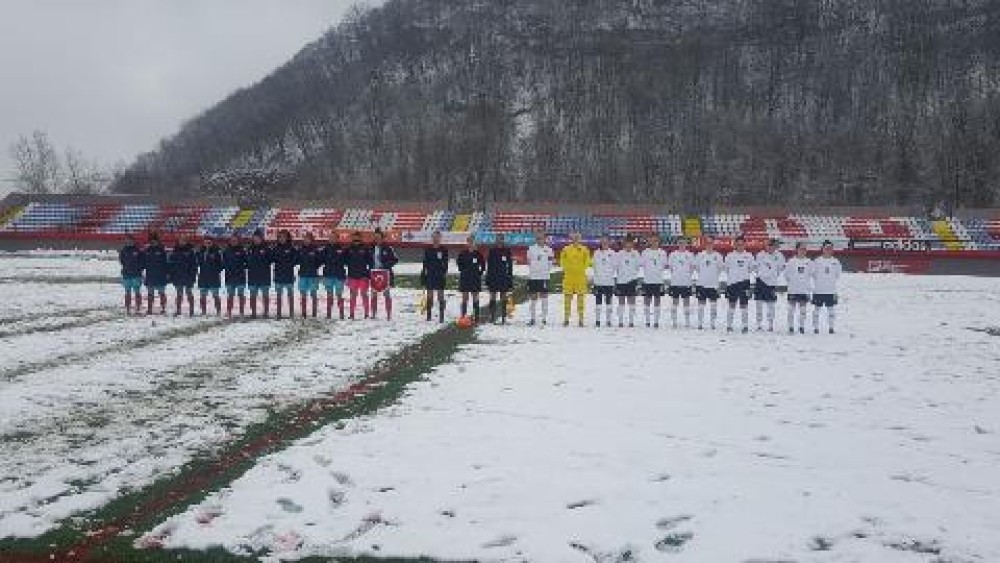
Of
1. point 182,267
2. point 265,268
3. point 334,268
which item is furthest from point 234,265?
point 334,268

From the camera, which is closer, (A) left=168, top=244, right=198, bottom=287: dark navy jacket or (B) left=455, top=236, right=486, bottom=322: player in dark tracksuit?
(B) left=455, top=236, right=486, bottom=322: player in dark tracksuit

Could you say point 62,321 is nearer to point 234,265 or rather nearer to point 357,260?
point 234,265

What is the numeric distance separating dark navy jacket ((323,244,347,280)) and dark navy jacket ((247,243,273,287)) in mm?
1358

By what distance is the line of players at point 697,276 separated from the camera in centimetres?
1791

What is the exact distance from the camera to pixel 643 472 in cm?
716

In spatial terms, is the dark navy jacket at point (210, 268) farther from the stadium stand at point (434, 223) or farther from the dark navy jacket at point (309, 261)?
the stadium stand at point (434, 223)

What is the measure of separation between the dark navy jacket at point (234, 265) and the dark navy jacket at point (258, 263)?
0.63ft

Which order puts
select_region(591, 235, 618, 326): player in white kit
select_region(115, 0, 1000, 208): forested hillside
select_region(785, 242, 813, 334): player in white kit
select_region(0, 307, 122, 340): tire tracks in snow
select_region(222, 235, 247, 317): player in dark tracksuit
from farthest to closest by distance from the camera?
select_region(115, 0, 1000, 208): forested hillside
select_region(222, 235, 247, 317): player in dark tracksuit
select_region(591, 235, 618, 326): player in white kit
select_region(785, 242, 813, 334): player in white kit
select_region(0, 307, 122, 340): tire tracks in snow

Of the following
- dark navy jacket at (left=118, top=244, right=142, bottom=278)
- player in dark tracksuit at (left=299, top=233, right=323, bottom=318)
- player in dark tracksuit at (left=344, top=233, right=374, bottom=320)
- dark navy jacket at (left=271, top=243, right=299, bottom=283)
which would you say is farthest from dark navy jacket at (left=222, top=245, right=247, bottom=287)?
player in dark tracksuit at (left=344, top=233, right=374, bottom=320)

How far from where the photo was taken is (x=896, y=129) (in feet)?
257

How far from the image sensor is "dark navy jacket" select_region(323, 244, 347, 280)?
61.0 feet

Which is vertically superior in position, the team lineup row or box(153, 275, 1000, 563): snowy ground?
the team lineup row

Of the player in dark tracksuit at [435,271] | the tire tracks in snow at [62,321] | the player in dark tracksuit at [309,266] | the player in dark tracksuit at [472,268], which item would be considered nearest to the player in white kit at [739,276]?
the player in dark tracksuit at [472,268]

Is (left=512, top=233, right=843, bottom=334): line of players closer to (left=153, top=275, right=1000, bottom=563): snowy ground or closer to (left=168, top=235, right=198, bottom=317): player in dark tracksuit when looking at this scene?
(left=153, top=275, right=1000, bottom=563): snowy ground
